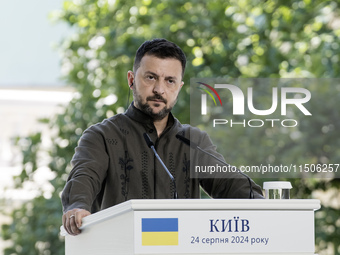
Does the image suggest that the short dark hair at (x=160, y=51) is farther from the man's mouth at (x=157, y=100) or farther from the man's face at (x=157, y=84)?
the man's mouth at (x=157, y=100)

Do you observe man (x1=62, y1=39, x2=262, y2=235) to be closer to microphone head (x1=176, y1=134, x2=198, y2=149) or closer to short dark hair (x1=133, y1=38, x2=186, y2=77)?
short dark hair (x1=133, y1=38, x2=186, y2=77)

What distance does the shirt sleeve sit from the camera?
7.51 ft

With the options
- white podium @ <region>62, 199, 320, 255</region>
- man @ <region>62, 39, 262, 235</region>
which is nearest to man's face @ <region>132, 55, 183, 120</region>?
man @ <region>62, 39, 262, 235</region>

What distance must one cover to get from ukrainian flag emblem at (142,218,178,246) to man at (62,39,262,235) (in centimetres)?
68

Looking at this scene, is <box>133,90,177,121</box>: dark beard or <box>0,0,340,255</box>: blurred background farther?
<box>0,0,340,255</box>: blurred background

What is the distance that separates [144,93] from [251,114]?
10.3ft

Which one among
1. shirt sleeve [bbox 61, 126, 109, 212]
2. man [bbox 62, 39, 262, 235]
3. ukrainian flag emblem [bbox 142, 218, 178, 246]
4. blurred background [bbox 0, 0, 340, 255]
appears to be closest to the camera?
ukrainian flag emblem [bbox 142, 218, 178, 246]

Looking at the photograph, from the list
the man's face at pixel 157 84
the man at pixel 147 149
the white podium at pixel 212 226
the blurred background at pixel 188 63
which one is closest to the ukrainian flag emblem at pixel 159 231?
the white podium at pixel 212 226

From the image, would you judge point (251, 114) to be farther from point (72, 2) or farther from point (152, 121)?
point (152, 121)

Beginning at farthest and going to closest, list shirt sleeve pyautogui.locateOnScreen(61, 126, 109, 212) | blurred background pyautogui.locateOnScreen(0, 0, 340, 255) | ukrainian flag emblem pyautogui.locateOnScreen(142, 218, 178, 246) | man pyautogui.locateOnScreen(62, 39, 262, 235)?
blurred background pyautogui.locateOnScreen(0, 0, 340, 255)
man pyautogui.locateOnScreen(62, 39, 262, 235)
shirt sleeve pyautogui.locateOnScreen(61, 126, 109, 212)
ukrainian flag emblem pyautogui.locateOnScreen(142, 218, 178, 246)

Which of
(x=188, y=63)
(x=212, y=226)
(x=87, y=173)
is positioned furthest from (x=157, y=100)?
(x=188, y=63)

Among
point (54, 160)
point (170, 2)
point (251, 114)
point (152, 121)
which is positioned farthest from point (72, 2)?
point (152, 121)

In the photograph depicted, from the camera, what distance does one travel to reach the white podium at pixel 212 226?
5.80ft

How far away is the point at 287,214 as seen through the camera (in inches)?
73.5
